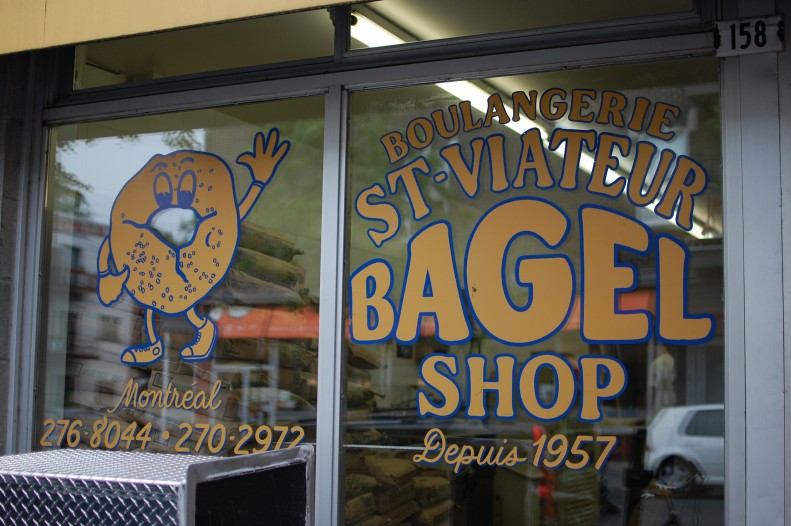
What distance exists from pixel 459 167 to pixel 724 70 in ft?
4.35

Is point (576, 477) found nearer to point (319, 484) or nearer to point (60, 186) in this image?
point (319, 484)

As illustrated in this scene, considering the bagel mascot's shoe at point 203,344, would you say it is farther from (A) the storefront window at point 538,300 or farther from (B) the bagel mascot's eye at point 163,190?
(A) the storefront window at point 538,300

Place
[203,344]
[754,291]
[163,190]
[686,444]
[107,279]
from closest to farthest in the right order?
[754,291]
[686,444]
[203,344]
[163,190]
[107,279]

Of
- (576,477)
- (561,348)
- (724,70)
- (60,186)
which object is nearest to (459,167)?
(561,348)

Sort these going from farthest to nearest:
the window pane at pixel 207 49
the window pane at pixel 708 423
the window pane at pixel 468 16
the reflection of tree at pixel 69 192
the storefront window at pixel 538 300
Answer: the reflection of tree at pixel 69 192
the window pane at pixel 207 49
the window pane at pixel 468 16
the storefront window at pixel 538 300
the window pane at pixel 708 423

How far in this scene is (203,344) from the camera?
498 cm

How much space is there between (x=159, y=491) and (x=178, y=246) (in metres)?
3.22

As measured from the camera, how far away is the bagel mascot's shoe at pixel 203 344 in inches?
195

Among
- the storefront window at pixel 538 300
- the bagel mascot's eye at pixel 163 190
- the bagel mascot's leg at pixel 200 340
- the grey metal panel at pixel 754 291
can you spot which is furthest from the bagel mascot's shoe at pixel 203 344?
the grey metal panel at pixel 754 291

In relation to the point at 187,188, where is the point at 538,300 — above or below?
below

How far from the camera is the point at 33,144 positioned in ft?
17.9

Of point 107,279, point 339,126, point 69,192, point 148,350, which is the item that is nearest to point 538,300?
point 339,126

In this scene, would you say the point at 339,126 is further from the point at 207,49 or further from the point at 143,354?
the point at 143,354

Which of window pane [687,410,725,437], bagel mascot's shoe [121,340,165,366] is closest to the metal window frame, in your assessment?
A: window pane [687,410,725,437]
